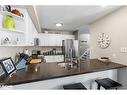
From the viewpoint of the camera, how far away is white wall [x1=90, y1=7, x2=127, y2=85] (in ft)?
8.57

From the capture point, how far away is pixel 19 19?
2111mm

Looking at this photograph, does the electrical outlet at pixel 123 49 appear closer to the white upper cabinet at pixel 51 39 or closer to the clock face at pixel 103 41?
the clock face at pixel 103 41

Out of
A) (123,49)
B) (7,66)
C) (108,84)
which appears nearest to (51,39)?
(123,49)

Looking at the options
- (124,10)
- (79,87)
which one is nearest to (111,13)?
(124,10)

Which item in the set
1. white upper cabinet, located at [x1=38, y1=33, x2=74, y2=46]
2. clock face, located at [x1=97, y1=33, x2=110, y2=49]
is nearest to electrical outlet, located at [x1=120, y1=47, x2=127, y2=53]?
clock face, located at [x1=97, y1=33, x2=110, y2=49]

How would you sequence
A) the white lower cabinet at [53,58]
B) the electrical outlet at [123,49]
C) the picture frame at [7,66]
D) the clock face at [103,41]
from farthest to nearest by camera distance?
the white lower cabinet at [53,58], the clock face at [103,41], the electrical outlet at [123,49], the picture frame at [7,66]

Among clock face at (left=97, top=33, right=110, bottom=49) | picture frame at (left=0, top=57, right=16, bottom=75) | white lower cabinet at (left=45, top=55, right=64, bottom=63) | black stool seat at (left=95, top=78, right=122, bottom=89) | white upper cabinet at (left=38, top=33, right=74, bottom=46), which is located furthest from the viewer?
white upper cabinet at (left=38, top=33, right=74, bottom=46)

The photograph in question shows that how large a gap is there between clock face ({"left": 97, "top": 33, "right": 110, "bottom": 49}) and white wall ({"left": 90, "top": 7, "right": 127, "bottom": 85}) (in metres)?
0.09

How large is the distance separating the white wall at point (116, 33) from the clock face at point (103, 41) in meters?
0.09

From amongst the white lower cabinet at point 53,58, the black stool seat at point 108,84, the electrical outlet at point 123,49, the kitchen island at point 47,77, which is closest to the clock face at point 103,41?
the electrical outlet at point 123,49

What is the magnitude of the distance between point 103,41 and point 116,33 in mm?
485

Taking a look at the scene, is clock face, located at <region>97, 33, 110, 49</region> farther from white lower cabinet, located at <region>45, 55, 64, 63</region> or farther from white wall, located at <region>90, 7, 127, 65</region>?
white lower cabinet, located at <region>45, 55, 64, 63</region>

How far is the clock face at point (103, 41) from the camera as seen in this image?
10.3 feet
